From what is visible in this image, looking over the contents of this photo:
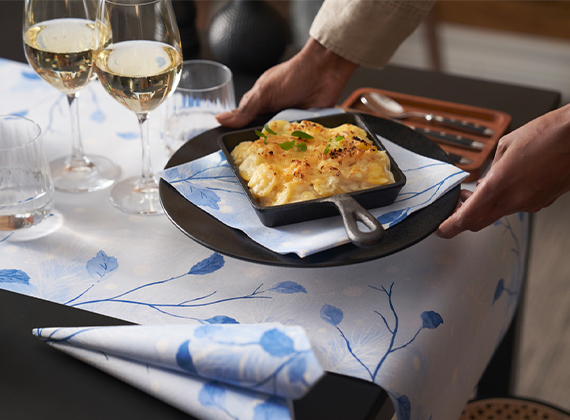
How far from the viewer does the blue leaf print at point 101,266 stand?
754mm

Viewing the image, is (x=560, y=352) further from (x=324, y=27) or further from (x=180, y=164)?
(x=180, y=164)

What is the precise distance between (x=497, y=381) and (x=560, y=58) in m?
2.96

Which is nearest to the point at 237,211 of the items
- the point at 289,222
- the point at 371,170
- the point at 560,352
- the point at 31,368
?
the point at 289,222

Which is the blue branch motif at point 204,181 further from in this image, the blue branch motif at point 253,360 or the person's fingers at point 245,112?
the blue branch motif at point 253,360

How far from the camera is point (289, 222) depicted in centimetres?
74

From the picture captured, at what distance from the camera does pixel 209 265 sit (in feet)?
2.52

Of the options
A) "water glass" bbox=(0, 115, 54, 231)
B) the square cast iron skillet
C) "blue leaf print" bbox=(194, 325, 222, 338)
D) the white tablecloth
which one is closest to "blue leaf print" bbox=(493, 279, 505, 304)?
the white tablecloth

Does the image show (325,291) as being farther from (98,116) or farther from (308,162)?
(98,116)

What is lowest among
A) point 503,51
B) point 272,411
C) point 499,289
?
point 503,51

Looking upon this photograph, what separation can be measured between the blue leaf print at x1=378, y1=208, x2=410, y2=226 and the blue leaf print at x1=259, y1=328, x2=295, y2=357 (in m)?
0.25

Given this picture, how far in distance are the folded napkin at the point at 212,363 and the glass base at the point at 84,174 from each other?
0.39m

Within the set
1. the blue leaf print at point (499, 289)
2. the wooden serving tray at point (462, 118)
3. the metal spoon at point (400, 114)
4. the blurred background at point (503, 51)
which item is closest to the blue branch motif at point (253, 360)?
the blue leaf print at point (499, 289)

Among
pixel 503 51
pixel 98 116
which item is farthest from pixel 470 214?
pixel 503 51

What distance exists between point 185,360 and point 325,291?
0.23m
